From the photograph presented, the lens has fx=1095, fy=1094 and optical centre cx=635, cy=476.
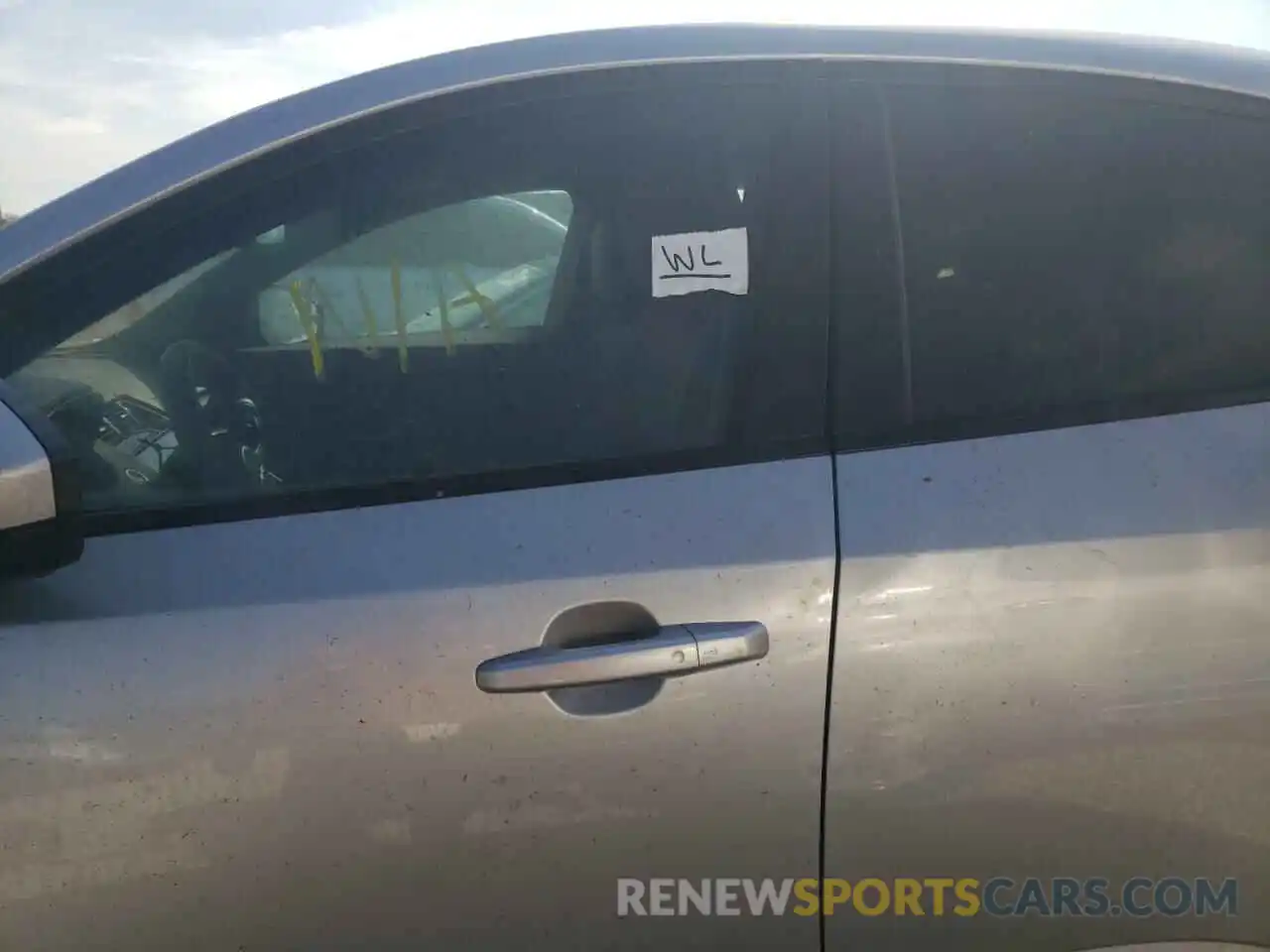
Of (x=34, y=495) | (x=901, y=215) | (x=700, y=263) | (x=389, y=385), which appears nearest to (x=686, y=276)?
(x=700, y=263)

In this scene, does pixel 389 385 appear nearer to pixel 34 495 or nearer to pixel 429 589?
pixel 429 589

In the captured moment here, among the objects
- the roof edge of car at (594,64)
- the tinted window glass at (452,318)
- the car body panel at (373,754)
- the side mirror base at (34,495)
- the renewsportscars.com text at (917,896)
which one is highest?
the roof edge of car at (594,64)

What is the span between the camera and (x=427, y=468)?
153cm

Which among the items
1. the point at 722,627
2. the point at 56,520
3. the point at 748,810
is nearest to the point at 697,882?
the point at 748,810

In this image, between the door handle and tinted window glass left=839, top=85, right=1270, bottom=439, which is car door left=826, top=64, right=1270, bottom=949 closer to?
tinted window glass left=839, top=85, right=1270, bottom=439

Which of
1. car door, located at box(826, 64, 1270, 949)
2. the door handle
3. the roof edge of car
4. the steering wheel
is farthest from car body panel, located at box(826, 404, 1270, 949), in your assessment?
the steering wheel

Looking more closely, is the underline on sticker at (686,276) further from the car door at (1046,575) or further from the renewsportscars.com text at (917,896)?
the renewsportscars.com text at (917,896)

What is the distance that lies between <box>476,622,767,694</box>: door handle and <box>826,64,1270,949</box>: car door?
0.45 ft

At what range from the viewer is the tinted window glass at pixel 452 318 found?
152cm

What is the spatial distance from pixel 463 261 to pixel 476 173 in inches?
5.5

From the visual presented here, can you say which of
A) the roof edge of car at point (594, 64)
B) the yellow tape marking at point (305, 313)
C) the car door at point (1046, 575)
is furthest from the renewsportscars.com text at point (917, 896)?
the roof edge of car at point (594, 64)

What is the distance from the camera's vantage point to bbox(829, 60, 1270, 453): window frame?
1.52m

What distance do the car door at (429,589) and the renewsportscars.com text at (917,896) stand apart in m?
0.02

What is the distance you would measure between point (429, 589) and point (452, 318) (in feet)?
1.54
